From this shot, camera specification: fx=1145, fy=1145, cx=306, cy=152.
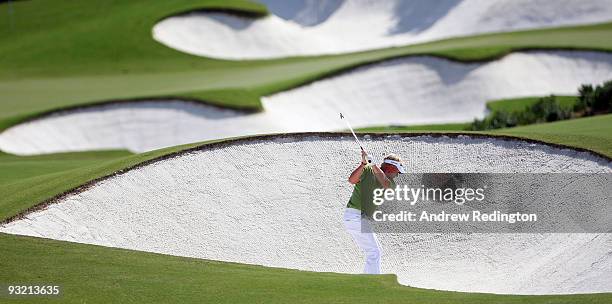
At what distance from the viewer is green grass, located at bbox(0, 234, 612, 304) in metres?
13.1

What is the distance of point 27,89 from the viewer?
42.0m

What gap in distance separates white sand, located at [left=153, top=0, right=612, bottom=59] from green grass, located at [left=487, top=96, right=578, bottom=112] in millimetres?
13136

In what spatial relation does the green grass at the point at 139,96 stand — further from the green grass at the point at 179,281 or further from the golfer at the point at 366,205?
the golfer at the point at 366,205

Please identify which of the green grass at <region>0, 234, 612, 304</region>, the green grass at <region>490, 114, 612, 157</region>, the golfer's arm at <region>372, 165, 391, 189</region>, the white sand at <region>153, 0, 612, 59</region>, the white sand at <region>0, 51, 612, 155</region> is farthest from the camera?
the white sand at <region>153, 0, 612, 59</region>

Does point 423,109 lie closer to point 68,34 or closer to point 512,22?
point 512,22

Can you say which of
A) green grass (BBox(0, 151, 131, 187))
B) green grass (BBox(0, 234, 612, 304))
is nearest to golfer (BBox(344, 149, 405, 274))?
green grass (BBox(0, 234, 612, 304))

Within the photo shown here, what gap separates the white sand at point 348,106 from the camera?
33.7 metres

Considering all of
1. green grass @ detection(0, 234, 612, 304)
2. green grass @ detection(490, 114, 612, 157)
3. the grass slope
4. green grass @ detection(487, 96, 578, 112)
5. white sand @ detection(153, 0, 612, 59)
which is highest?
white sand @ detection(153, 0, 612, 59)

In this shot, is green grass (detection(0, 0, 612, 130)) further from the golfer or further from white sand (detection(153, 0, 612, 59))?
the golfer

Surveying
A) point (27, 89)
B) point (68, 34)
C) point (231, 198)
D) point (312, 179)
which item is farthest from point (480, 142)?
point (68, 34)

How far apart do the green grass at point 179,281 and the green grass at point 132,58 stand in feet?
62.9

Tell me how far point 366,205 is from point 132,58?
3366cm

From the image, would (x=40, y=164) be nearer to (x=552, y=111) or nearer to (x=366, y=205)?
(x=366, y=205)

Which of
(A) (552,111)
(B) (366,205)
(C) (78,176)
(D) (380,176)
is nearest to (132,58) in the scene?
(A) (552,111)
